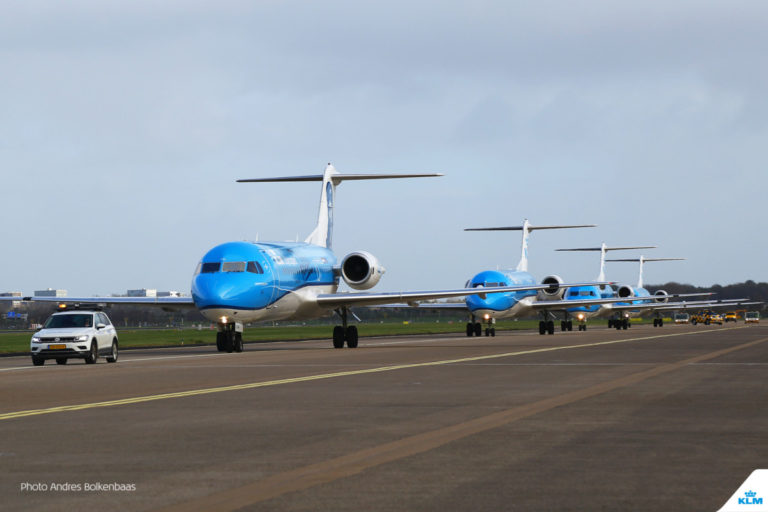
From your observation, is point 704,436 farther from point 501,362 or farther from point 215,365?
point 215,365

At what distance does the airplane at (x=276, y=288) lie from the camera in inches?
1412

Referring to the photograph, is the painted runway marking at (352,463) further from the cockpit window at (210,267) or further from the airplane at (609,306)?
the airplane at (609,306)

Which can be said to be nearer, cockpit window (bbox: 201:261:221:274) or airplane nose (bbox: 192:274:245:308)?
airplane nose (bbox: 192:274:245:308)

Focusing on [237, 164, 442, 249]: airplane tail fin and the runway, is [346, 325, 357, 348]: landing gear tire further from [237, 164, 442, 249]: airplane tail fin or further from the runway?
the runway

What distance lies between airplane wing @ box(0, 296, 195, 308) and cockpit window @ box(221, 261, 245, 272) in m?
2.94

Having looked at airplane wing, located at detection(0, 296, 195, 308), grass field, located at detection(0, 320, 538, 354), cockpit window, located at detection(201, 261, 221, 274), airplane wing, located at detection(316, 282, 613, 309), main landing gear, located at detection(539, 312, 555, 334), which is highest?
cockpit window, located at detection(201, 261, 221, 274)

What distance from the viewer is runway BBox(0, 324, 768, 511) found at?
7422 mm

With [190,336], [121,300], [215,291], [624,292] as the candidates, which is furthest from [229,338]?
[624,292]

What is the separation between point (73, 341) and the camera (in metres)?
28.5

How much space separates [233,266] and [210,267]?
2.54 ft

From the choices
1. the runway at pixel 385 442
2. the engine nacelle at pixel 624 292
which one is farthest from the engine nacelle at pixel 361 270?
the engine nacelle at pixel 624 292

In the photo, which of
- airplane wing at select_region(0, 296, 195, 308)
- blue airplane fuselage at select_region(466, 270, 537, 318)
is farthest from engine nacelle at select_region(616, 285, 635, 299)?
airplane wing at select_region(0, 296, 195, 308)

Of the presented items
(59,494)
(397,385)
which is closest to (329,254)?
→ (397,385)

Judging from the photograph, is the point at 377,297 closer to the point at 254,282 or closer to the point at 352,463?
the point at 254,282
